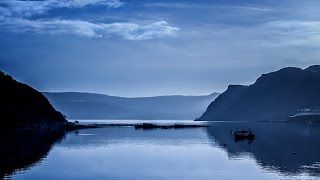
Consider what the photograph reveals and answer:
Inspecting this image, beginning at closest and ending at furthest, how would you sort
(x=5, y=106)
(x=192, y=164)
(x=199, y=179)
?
(x=199, y=179)
(x=192, y=164)
(x=5, y=106)

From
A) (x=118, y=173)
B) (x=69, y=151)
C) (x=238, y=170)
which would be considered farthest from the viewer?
(x=69, y=151)

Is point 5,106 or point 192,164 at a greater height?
point 5,106

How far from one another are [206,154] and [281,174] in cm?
3603

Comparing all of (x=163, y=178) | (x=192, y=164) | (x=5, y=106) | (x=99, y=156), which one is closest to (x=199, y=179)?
(x=163, y=178)

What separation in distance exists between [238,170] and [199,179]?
13.1 metres

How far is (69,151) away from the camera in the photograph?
11119 cm

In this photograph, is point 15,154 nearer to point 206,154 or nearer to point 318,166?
point 206,154

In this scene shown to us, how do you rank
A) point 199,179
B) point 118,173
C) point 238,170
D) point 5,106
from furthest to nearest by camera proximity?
1. point 5,106
2. point 238,170
3. point 118,173
4. point 199,179

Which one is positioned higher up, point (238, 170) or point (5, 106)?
point (5, 106)

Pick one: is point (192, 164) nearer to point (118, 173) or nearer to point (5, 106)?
point (118, 173)

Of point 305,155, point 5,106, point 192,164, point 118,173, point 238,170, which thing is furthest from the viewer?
point 5,106

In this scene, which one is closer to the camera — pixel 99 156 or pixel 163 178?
pixel 163 178

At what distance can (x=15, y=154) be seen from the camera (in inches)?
3735

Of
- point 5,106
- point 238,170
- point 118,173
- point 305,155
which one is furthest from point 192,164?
point 5,106
